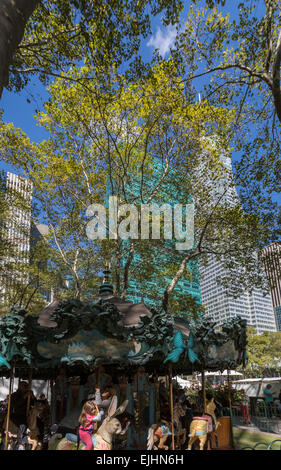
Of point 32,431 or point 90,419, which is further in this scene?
point 32,431

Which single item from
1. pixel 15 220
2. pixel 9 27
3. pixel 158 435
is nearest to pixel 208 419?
pixel 158 435

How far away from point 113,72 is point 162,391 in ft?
39.7

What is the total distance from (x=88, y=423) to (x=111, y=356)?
4.42 ft

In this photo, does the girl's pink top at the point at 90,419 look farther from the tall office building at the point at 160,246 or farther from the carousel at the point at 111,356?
the tall office building at the point at 160,246

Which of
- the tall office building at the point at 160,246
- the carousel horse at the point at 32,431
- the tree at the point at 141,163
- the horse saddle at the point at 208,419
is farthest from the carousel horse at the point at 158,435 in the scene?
the tall office building at the point at 160,246

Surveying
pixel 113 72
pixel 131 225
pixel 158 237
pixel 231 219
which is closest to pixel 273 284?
pixel 231 219

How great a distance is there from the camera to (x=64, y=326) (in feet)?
23.6

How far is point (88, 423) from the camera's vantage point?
656 centimetres

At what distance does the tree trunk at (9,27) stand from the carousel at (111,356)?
15.1 feet

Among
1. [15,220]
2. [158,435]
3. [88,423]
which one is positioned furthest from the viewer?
[15,220]

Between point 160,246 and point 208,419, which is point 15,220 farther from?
point 208,419

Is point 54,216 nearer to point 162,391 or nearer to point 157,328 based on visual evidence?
point 162,391

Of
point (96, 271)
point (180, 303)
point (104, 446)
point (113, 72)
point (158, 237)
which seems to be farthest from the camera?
point (96, 271)

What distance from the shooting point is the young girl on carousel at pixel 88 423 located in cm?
651
